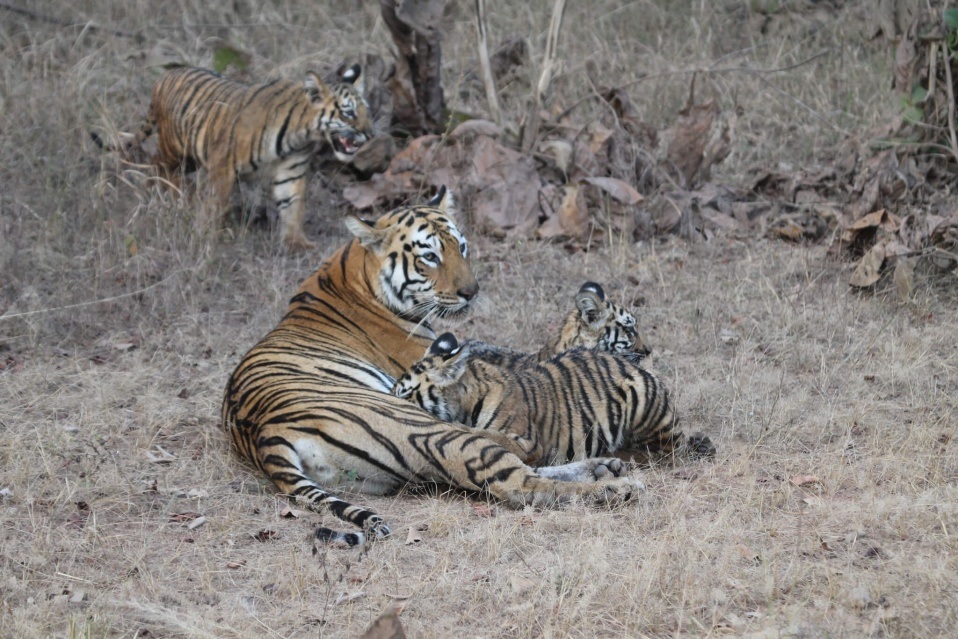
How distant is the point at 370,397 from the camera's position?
4.92 m

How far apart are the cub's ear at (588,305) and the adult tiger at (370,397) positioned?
1.82 feet

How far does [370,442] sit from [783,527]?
1633mm

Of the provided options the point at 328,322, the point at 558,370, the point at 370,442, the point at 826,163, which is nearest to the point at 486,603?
the point at 370,442

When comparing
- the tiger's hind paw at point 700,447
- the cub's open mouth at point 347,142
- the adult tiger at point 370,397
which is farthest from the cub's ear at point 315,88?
the tiger's hind paw at point 700,447

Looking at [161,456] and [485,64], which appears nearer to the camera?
[161,456]

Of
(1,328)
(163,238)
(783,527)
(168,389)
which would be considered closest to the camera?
(783,527)

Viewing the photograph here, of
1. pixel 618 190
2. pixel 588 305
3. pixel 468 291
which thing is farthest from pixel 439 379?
pixel 618 190

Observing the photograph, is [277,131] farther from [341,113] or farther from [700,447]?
[700,447]

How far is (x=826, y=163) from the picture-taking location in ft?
30.9

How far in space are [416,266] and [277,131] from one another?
318 cm

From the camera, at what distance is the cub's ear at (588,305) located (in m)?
5.73

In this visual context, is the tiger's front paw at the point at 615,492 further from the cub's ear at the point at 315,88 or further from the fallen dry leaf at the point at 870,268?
the cub's ear at the point at 315,88

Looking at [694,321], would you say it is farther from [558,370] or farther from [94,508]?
[94,508]

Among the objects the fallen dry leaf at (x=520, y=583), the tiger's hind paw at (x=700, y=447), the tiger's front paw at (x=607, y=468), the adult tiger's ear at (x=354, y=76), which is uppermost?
the adult tiger's ear at (x=354, y=76)
